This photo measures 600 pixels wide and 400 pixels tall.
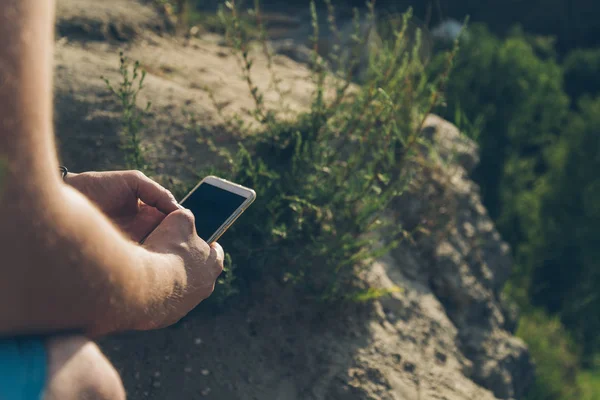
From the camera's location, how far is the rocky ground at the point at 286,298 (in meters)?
2.63

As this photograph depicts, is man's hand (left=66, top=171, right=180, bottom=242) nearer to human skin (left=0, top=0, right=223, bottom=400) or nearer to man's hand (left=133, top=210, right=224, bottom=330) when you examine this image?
man's hand (left=133, top=210, right=224, bottom=330)

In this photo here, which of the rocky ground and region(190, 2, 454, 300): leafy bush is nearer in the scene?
the rocky ground

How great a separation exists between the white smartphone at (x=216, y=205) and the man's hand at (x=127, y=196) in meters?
0.16

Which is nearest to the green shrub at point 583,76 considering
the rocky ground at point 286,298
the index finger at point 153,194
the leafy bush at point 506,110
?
the leafy bush at point 506,110

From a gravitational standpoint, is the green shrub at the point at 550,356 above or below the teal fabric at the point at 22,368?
below

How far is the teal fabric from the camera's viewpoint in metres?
1.22

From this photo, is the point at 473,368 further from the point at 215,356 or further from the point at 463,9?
the point at 463,9

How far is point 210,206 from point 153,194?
0.82ft

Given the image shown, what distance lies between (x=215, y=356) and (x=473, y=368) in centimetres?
139

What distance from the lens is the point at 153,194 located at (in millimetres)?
1957

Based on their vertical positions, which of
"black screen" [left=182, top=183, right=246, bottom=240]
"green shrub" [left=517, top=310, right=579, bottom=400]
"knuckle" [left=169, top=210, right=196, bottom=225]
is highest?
"knuckle" [left=169, top=210, right=196, bottom=225]

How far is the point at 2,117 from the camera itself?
1.16 meters

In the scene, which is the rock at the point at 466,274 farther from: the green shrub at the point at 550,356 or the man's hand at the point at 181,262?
the man's hand at the point at 181,262

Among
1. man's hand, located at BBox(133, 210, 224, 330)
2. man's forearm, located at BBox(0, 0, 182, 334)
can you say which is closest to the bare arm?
man's forearm, located at BBox(0, 0, 182, 334)
